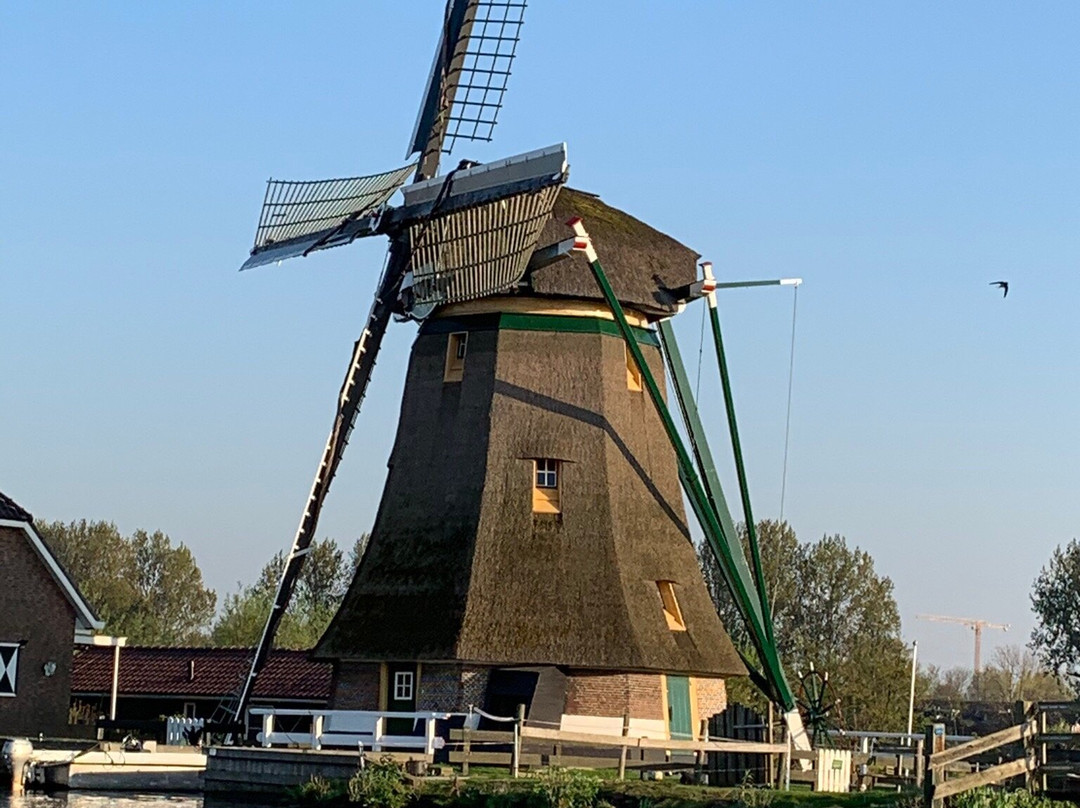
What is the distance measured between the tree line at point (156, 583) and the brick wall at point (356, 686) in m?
30.3

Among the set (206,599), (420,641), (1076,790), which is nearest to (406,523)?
(420,641)

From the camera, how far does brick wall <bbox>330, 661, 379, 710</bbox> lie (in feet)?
88.0

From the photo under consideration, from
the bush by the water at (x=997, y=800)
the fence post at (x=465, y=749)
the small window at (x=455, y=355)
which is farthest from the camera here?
the small window at (x=455, y=355)

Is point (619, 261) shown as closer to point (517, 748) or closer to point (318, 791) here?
point (517, 748)

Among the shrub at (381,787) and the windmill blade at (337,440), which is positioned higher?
the windmill blade at (337,440)

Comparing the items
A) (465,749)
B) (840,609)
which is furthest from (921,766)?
(840,609)

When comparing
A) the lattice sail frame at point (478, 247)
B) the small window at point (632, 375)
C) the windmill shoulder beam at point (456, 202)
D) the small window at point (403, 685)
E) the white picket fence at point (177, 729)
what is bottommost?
the white picket fence at point (177, 729)

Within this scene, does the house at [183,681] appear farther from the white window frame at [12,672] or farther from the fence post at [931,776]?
the fence post at [931,776]

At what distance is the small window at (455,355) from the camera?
2831 cm

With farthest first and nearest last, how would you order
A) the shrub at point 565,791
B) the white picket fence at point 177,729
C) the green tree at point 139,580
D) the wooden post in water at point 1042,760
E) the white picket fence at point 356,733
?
1. the green tree at point 139,580
2. the white picket fence at point 177,729
3. the white picket fence at point 356,733
4. the shrub at point 565,791
5. the wooden post in water at point 1042,760

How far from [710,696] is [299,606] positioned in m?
35.4

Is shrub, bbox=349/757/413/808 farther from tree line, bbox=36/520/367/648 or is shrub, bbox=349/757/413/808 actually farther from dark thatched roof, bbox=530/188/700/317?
tree line, bbox=36/520/367/648

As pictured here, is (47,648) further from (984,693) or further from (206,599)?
(984,693)

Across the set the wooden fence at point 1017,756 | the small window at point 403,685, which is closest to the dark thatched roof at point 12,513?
the small window at point 403,685
